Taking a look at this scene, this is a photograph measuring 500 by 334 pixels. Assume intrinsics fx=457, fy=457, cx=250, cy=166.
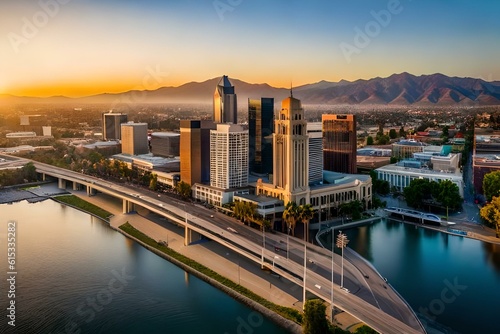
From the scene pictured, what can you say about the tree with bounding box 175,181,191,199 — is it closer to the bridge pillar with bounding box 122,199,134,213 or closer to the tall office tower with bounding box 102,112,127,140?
the bridge pillar with bounding box 122,199,134,213

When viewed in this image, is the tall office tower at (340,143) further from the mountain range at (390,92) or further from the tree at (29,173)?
the mountain range at (390,92)

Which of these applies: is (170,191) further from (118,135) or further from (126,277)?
(118,135)

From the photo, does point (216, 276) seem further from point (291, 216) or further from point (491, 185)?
point (491, 185)

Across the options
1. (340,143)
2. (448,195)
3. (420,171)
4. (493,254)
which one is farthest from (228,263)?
(420,171)

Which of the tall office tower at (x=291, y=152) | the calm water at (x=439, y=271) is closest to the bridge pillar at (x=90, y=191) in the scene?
the tall office tower at (x=291, y=152)

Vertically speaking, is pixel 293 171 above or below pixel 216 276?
above

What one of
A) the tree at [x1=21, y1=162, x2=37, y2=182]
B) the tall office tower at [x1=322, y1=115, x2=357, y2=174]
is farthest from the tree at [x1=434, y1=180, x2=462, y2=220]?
the tree at [x1=21, y1=162, x2=37, y2=182]

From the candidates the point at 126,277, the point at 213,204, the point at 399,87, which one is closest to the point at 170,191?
the point at 213,204
